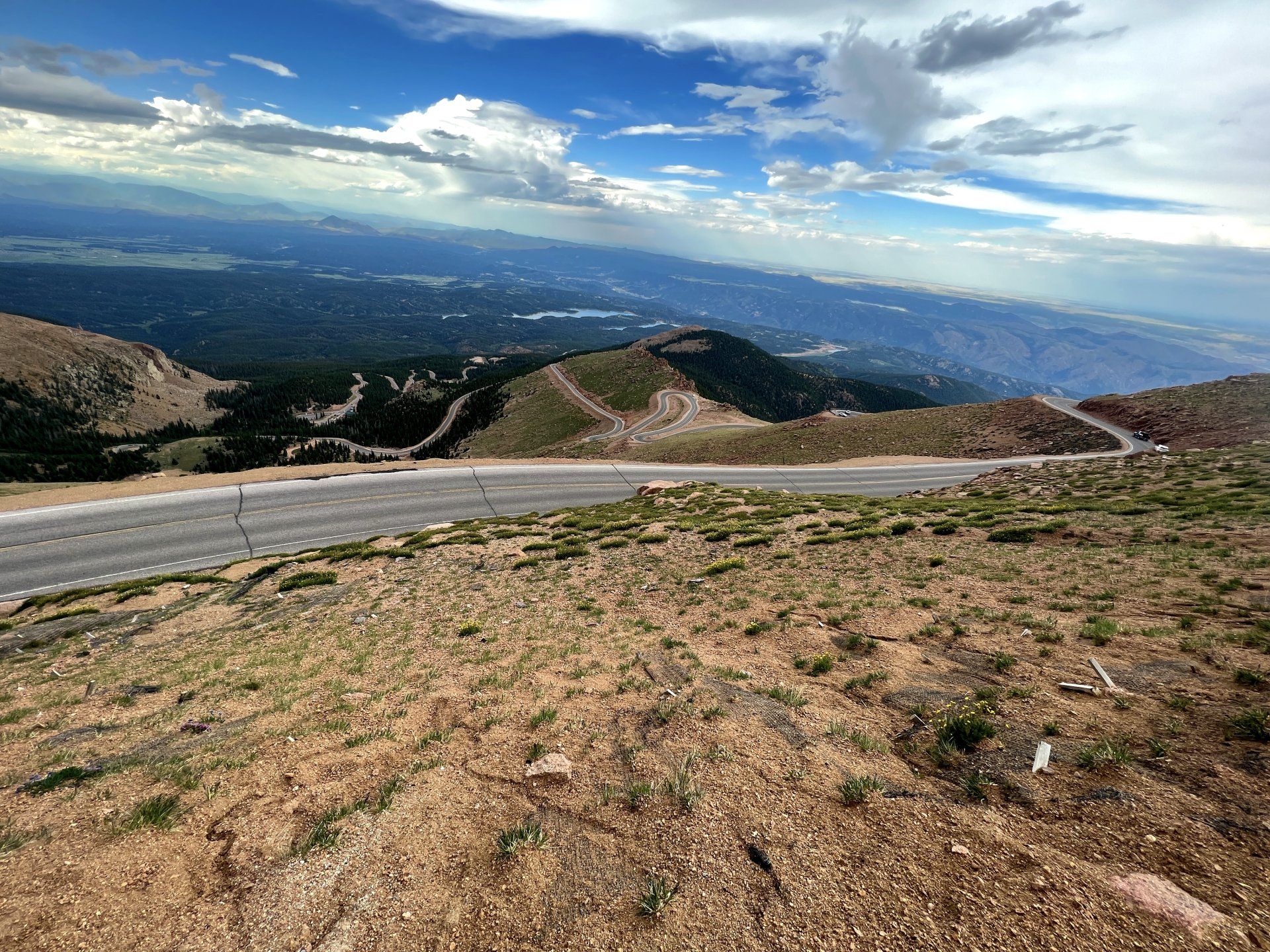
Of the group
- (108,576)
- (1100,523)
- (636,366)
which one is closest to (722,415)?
(636,366)

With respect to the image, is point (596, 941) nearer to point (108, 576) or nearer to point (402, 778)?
point (402, 778)

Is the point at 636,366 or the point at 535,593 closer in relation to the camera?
the point at 535,593

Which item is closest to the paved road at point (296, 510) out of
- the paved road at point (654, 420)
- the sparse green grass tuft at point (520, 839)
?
the sparse green grass tuft at point (520, 839)

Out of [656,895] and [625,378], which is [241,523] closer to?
[656,895]

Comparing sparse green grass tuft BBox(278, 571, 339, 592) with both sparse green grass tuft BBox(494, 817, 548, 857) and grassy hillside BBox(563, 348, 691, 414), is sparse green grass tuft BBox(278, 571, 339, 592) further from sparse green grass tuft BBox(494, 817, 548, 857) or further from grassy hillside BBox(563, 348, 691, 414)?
grassy hillside BBox(563, 348, 691, 414)

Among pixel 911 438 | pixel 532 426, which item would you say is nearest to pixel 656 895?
pixel 911 438

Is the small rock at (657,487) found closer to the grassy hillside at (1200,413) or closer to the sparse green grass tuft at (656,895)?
the sparse green grass tuft at (656,895)
